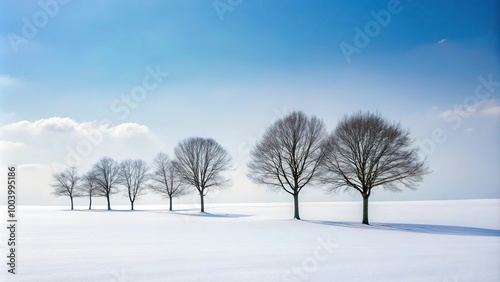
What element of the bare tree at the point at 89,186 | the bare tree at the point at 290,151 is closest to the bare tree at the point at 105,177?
the bare tree at the point at 89,186

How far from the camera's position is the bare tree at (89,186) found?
2643 inches

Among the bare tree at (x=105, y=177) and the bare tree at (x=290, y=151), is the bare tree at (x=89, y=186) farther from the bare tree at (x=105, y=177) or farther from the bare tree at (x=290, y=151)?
the bare tree at (x=290, y=151)

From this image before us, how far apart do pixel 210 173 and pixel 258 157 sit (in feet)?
53.5

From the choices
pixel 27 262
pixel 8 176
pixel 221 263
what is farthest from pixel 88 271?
pixel 8 176

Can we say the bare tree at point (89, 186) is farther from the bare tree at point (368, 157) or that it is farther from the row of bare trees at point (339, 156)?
the bare tree at point (368, 157)

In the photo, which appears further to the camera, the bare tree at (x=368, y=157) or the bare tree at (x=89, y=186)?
the bare tree at (x=89, y=186)

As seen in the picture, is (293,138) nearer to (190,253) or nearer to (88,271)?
(190,253)

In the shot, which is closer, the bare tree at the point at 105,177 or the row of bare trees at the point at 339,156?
the row of bare trees at the point at 339,156

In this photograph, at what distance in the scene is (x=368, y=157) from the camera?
2848 cm

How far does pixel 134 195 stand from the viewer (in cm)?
6500

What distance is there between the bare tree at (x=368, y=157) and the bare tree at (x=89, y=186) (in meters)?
55.3

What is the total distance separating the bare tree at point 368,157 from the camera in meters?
27.5

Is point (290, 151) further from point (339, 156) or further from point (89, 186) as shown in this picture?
point (89, 186)

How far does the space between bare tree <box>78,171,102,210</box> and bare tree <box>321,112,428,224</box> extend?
181 ft
